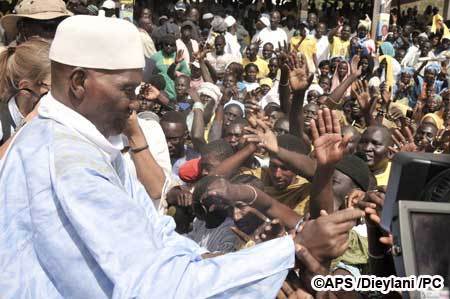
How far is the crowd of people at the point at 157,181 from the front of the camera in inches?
65.9

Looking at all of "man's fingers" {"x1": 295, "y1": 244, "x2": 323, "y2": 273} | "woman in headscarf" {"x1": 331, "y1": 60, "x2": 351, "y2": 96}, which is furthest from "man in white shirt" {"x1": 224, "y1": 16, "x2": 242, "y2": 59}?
"man's fingers" {"x1": 295, "y1": 244, "x2": 323, "y2": 273}

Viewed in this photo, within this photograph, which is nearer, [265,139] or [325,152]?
[325,152]

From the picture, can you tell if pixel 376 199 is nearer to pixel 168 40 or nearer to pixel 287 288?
pixel 287 288

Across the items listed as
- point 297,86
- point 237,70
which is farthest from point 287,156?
point 237,70

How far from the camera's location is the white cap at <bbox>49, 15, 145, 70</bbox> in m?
1.87

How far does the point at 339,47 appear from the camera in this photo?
13.1 metres

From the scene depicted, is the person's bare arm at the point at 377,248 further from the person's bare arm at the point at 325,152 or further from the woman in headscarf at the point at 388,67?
the woman in headscarf at the point at 388,67

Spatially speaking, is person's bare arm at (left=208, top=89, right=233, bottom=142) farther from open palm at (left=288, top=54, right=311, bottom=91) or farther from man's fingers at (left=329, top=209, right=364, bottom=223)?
man's fingers at (left=329, top=209, right=364, bottom=223)

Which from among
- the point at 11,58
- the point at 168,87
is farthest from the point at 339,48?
the point at 11,58

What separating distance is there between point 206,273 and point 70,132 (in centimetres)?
52

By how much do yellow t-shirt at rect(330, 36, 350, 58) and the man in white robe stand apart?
1127 cm

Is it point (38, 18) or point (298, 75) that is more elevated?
point (38, 18)

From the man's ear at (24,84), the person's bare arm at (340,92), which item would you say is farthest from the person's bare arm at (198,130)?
the man's ear at (24,84)

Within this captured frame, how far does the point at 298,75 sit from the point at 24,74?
2.46 meters
